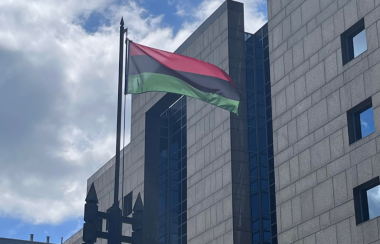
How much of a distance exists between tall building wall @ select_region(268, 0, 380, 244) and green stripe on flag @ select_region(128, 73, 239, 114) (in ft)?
24.1

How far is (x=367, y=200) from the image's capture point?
33.0 meters

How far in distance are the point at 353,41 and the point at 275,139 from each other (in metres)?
7.69

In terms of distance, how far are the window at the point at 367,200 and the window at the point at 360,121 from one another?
2528 mm

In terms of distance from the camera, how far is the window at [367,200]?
32.4 m

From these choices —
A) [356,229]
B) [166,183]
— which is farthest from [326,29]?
[166,183]

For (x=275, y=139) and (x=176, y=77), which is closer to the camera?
(x=176, y=77)

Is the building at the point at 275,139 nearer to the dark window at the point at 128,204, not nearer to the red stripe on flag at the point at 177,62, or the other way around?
the dark window at the point at 128,204

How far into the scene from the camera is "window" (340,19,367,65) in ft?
115

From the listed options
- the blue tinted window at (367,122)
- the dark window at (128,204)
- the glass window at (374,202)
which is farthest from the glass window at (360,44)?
the dark window at (128,204)

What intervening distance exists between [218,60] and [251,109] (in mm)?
4206

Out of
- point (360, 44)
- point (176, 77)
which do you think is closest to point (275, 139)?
point (360, 44)

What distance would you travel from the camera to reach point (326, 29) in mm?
37531

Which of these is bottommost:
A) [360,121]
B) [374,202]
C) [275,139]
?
[374,202]

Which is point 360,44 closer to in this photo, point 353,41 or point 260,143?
point 353,41
